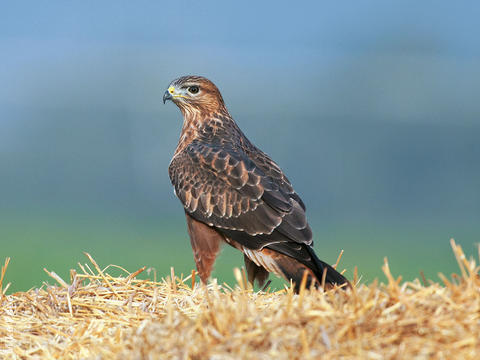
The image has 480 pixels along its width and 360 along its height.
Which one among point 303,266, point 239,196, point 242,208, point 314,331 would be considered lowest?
point 314,331

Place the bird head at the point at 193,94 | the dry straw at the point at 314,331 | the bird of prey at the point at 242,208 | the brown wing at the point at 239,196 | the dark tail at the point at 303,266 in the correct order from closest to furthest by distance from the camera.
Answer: the dry straw at the point at 314,331 < the dark tail at the point at 303,266 < the bird of prey at the point at 242,208 < the brown wing at the point at 239,196 < the bird head at the point at 193,94

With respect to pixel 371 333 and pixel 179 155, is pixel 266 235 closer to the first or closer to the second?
pixel 179 155

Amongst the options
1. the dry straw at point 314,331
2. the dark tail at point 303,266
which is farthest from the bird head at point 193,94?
the dry straw at point 314,331

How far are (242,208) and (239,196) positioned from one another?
5.0 inches

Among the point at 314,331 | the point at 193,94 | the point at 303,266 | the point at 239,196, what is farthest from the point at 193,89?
the point at 314,331

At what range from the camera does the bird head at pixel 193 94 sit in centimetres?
674

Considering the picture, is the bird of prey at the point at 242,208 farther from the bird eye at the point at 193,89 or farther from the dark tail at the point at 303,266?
the bird eye at the point at 193,89

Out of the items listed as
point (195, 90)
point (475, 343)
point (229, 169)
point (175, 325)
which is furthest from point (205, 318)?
point (195, 90)

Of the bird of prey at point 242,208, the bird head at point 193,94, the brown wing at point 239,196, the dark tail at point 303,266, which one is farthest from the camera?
the bird head at point 193,94

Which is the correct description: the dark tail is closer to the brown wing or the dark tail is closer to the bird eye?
the brown wing

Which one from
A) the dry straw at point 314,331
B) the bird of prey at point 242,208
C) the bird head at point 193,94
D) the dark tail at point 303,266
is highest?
the bird head at point 193,94

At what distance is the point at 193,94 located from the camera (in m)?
6.75

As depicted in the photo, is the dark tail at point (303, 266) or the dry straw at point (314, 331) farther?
the dark tail at point (303, 266)

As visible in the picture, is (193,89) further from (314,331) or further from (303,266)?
(314,331)
